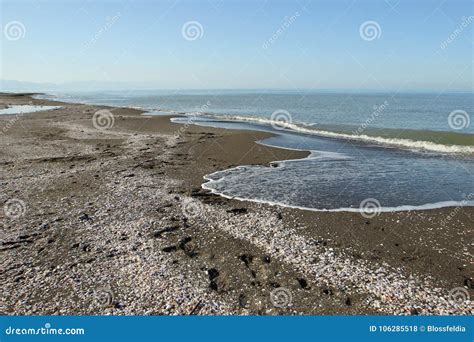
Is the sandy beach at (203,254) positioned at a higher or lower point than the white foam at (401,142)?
lower

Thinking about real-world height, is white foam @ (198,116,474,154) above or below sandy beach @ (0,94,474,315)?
above

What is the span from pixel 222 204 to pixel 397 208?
7.63 meters

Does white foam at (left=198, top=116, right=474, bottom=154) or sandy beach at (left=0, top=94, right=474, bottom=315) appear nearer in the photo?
sandy beach at (left=0, top=94, right=474, bottom=315)

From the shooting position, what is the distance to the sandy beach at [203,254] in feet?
28.1

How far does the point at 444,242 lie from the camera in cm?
1174

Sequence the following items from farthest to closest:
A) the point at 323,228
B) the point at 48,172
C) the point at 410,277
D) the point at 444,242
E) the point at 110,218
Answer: the point at 48,172 → the point at 110,218 → the point at 323,228 → the point at 444,242 → the point at 410,277

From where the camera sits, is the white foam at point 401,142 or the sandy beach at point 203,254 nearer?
the sandy beach at point 203,254

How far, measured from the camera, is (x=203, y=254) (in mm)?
10969

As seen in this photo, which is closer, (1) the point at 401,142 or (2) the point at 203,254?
(2) the point at 203,254

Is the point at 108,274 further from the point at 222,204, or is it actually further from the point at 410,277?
the point at 410,277

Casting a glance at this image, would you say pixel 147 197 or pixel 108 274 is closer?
pixel 108 274

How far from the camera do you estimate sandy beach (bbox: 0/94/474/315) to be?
857 cm

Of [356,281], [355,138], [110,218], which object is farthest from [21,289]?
[355,138]

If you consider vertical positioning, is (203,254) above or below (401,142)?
below
